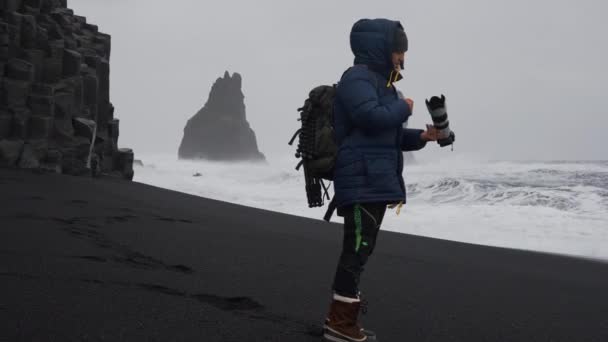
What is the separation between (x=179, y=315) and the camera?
3.01m

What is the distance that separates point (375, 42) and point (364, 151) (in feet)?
1.82

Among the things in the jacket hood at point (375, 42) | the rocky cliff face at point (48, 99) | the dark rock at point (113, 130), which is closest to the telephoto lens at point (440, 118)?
the jacket hood at point (375, 42)

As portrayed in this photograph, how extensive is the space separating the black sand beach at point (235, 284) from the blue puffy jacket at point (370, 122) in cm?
77

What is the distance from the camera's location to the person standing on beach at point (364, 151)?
2.91 meters

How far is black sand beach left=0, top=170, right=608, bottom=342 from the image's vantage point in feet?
9.52

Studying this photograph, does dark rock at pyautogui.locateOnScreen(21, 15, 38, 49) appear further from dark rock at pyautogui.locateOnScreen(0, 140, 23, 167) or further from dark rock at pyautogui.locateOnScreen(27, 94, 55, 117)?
dark rock at pyautogui.locateOnScreen(0, 140, 23, 167)

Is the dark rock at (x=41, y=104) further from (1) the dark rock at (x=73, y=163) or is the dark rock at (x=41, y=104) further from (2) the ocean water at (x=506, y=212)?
(2) the ocean water at (x=506, y=212)

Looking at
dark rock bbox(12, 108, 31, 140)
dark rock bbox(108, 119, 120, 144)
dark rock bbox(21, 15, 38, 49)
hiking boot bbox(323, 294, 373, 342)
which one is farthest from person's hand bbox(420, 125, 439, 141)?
dark rock bbox(108, 119, 120, 144)

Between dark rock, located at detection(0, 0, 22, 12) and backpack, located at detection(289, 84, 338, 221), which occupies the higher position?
dark rock, located at detection(0, 0, 22, 12)

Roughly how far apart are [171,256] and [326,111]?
205cm

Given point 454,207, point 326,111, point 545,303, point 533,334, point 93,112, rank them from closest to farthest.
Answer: point 326,111
point 533,334
point 545,303
point 454,207
point 93,112

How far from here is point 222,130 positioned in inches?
3676

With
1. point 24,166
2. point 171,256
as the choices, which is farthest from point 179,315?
point 24,166

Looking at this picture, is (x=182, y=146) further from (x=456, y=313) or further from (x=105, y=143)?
(x=456, y=313)
